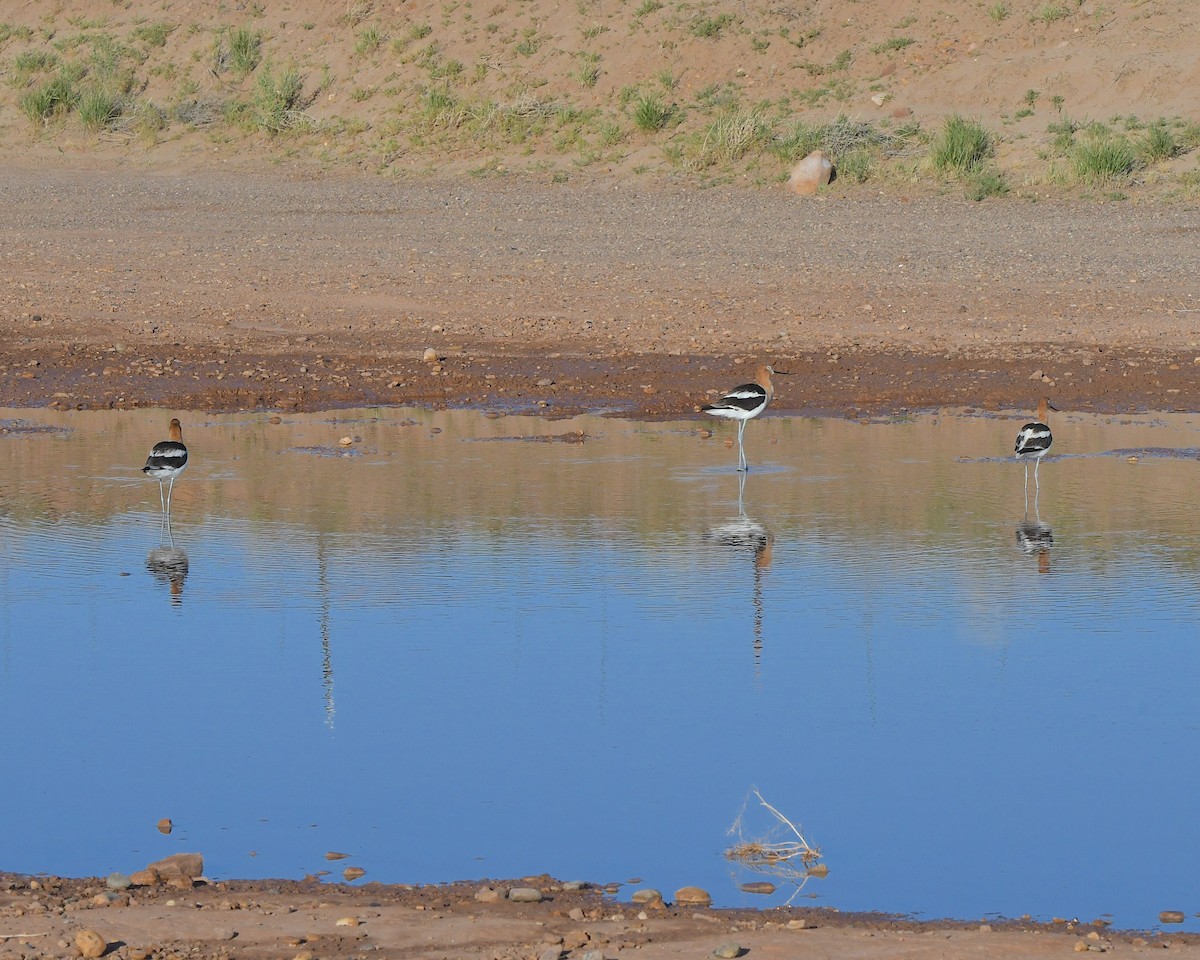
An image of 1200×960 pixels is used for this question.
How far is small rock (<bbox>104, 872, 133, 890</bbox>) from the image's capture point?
5207 mm

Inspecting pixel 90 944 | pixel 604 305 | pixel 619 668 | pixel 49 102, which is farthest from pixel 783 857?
pixel 49 102

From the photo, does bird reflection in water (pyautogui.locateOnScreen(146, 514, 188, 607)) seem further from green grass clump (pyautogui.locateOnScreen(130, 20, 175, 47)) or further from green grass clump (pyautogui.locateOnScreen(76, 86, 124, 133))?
green grass clump (pyautogui.locateOnScreen(130, 20, 175, 47))

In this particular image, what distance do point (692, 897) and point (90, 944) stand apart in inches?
61.1

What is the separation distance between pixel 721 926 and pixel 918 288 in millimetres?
15523

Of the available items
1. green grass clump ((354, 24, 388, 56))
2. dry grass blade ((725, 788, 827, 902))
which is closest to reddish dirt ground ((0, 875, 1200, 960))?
dry grass blade ((725, 788, 827, 902))

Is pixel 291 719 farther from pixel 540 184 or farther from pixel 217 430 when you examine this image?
pixel 540 184

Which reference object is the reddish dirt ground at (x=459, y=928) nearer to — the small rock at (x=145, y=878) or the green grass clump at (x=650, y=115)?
the small rock at (x=145, y=878)

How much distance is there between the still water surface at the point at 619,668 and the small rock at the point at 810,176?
52.2ft

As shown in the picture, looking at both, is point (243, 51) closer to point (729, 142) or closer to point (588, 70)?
point (588, 70)

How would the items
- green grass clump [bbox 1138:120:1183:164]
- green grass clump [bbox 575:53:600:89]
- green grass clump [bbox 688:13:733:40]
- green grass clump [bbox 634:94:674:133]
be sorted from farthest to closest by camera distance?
green grass clump [bbox 688:13:733:40]
green grass clump [bbox 575:53:600:89]
green grass clump [bbox 634:94:674:133]
green grass clump [bbox 1138:120:1183:164]

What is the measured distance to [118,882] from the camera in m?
5.23

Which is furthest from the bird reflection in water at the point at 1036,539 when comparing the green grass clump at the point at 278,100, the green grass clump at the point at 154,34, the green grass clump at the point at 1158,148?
the green grass clump at the point at 154,34

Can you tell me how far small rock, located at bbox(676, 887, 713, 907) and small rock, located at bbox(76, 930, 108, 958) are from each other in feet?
4.87

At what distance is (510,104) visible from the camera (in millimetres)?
36219
